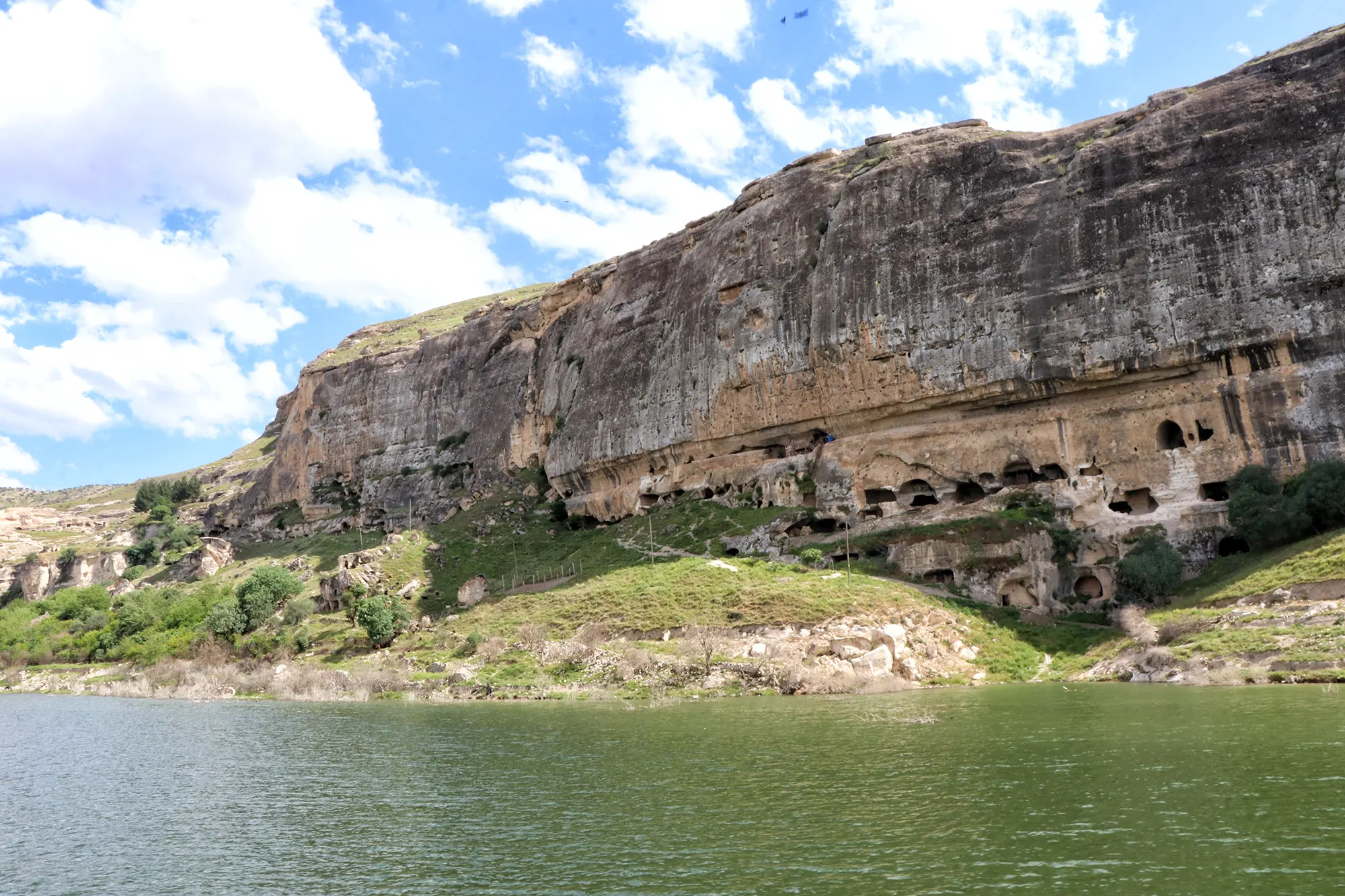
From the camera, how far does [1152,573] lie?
3284 cm

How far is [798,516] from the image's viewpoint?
4494cm

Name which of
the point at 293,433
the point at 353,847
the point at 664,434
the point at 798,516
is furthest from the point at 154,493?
the point at 353,847

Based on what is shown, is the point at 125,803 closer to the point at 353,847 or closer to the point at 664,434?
the point at 353,847

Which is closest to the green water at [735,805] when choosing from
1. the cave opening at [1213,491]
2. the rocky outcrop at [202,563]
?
the cave opening at [1213,491]

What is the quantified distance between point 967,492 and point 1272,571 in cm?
1457

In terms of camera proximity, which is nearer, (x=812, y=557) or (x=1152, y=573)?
(x=1152, y=573)

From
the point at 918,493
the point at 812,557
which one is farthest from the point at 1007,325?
the point at 812,557

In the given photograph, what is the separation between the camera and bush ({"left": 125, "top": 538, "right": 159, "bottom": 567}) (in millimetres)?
81463

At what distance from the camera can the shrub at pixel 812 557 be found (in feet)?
130

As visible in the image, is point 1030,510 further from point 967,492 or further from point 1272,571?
point 1272,571

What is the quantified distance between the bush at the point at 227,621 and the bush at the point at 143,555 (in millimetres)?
37978

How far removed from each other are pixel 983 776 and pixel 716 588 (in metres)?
22.3

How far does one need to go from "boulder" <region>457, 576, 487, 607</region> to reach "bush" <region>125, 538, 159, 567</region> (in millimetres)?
48310

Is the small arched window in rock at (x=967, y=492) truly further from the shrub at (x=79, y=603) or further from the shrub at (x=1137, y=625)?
the shrub at (x=79, y=603)
